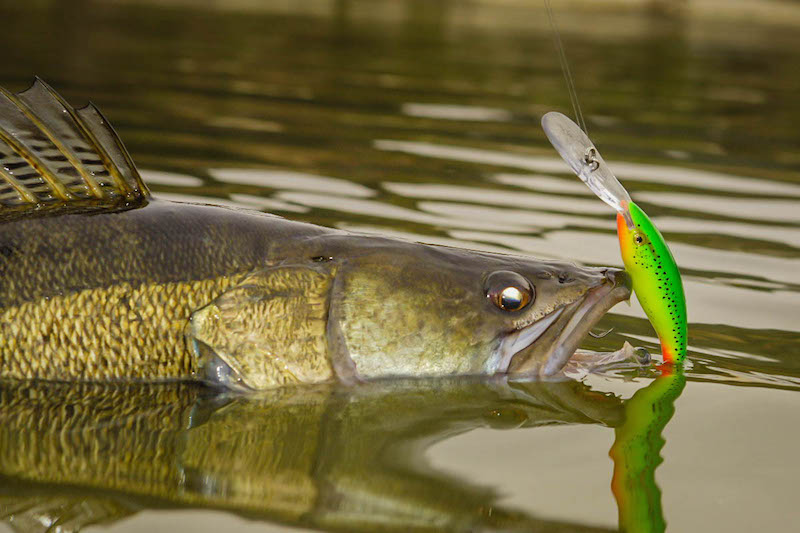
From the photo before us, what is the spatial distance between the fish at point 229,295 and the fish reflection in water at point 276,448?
89 mm

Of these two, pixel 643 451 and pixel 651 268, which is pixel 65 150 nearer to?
pixel 651 268

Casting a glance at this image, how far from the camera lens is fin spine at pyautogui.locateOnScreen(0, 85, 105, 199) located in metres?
4.74

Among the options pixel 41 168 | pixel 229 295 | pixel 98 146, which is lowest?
pixel 229 295

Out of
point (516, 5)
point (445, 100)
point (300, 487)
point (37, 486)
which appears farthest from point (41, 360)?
point (516, 5)

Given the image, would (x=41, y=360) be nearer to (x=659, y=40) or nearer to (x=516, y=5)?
(x=659, y=40)

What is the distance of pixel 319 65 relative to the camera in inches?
704

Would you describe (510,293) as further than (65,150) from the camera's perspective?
No

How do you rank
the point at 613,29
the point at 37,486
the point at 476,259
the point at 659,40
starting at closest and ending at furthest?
1. the point at 37,486
2. the point at 476,259
3. the point at 659,40
4. the point at 613,29

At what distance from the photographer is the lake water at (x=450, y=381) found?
12.1 ft

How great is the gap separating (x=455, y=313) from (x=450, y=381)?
10.0 inches

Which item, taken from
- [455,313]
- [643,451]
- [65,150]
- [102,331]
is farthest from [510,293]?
[65,150]

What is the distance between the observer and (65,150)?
474cm

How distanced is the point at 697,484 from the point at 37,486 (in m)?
1.96

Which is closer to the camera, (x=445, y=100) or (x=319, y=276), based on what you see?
(x=319, y=276)
